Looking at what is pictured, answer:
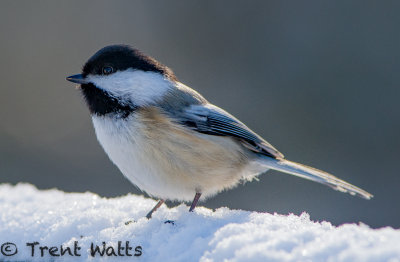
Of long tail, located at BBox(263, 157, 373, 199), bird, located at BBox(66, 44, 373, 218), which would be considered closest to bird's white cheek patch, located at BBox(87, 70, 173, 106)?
bird, located at BBox(66, 44, 373, 218)

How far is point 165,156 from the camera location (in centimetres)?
163

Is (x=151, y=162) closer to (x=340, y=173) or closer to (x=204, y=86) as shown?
(x=340, y=173)

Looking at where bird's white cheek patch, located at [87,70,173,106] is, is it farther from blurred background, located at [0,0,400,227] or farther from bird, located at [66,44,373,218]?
blurred background, located at [0,0,400,227]

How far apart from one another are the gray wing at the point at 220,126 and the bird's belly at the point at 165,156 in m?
0.06

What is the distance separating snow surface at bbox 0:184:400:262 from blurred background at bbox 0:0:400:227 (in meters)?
1.70

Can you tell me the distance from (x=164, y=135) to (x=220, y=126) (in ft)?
0.98

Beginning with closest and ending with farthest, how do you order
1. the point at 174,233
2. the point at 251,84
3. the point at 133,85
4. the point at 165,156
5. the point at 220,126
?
the point at 174,233 → the point at 165,156 → the point at 133,85 → the point at 220,126 → the point at 251,84

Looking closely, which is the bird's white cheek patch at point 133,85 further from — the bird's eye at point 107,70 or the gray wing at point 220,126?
the gray wing at point 220,126

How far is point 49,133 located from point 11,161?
0.53 meters

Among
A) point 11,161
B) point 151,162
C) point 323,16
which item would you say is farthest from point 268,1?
point 151,162

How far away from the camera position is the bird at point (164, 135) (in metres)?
1.65

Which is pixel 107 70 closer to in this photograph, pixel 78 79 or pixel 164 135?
pixel 78 79

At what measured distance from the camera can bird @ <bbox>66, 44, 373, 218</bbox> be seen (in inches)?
64.8

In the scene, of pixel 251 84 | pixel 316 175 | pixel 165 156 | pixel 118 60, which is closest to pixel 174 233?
pixel 165 156
